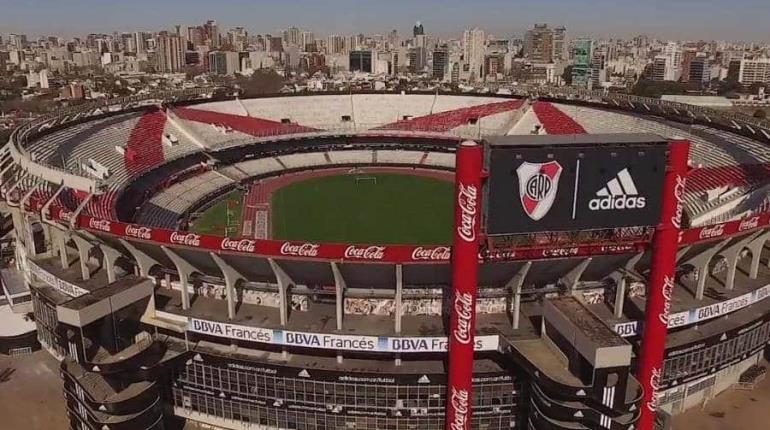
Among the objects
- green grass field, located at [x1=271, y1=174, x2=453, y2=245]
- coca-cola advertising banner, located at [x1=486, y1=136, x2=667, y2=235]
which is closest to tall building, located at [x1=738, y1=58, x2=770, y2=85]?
green grass field, located at [x1=271, y1=174, x2=453, y2=245]

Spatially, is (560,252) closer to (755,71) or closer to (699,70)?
(755,71)

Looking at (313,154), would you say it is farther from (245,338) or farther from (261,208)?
(245,338)

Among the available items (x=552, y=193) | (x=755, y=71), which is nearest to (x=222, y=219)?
(x=552, y=193)

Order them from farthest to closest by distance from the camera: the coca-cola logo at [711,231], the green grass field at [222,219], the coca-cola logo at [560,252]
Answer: the green grass field at [222,219] < the coca-cola logo at [711,231] < the coca-cola logo at [560,252]

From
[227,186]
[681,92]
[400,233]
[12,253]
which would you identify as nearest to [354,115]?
[227,186]

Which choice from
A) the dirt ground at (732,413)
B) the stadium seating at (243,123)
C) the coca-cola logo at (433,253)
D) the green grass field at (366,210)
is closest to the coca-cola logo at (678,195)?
the coca-cola logo at (433,253)

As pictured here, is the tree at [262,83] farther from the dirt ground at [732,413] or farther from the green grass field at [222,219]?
A: the dirt ground at [732,413]
